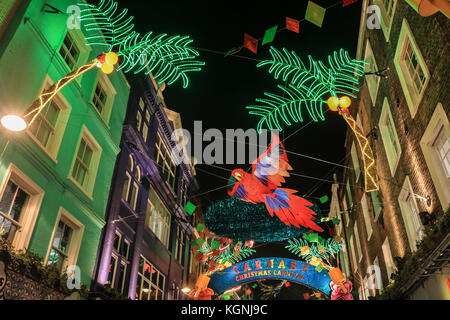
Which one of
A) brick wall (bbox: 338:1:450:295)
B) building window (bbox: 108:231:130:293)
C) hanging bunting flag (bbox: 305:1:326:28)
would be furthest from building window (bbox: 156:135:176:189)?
hanging bunting flag (bbox: 305:1:326:28)

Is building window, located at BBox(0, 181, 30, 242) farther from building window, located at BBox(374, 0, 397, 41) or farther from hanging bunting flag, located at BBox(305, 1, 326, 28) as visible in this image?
Answer: building window, located at BBox(374, 0, 397, 41)

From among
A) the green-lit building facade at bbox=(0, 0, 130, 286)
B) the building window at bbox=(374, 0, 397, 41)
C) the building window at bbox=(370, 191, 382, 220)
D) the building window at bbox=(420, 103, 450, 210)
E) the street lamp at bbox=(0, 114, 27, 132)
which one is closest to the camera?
the street lamp at bbox=(0, 114, 27, 132)

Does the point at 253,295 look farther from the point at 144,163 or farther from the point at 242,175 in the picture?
the point at 242,175

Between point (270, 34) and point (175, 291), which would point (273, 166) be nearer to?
point (270, 34)

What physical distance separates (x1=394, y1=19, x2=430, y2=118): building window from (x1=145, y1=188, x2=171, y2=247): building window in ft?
45.6

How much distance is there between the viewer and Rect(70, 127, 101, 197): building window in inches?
518

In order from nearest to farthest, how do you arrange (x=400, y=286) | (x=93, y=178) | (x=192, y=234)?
(x=400, y=286) < (x=93, y=178) < (x=192, y=234)

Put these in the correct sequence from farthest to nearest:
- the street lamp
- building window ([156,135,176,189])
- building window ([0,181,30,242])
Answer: building window ([156,135,176,189]) → building window ([0,181,30,242]) → the street lamp

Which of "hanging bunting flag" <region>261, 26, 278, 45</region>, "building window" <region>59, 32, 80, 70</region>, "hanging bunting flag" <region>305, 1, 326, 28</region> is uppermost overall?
"building window" <region>59, 32, 80, 70</region>

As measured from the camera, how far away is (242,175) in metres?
12.5

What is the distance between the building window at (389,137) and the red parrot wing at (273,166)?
12.7ft

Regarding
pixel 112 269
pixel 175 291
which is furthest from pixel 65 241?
→ pixel 175 291

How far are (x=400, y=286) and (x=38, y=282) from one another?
10.2m

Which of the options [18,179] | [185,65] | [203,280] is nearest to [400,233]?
[185,65]
